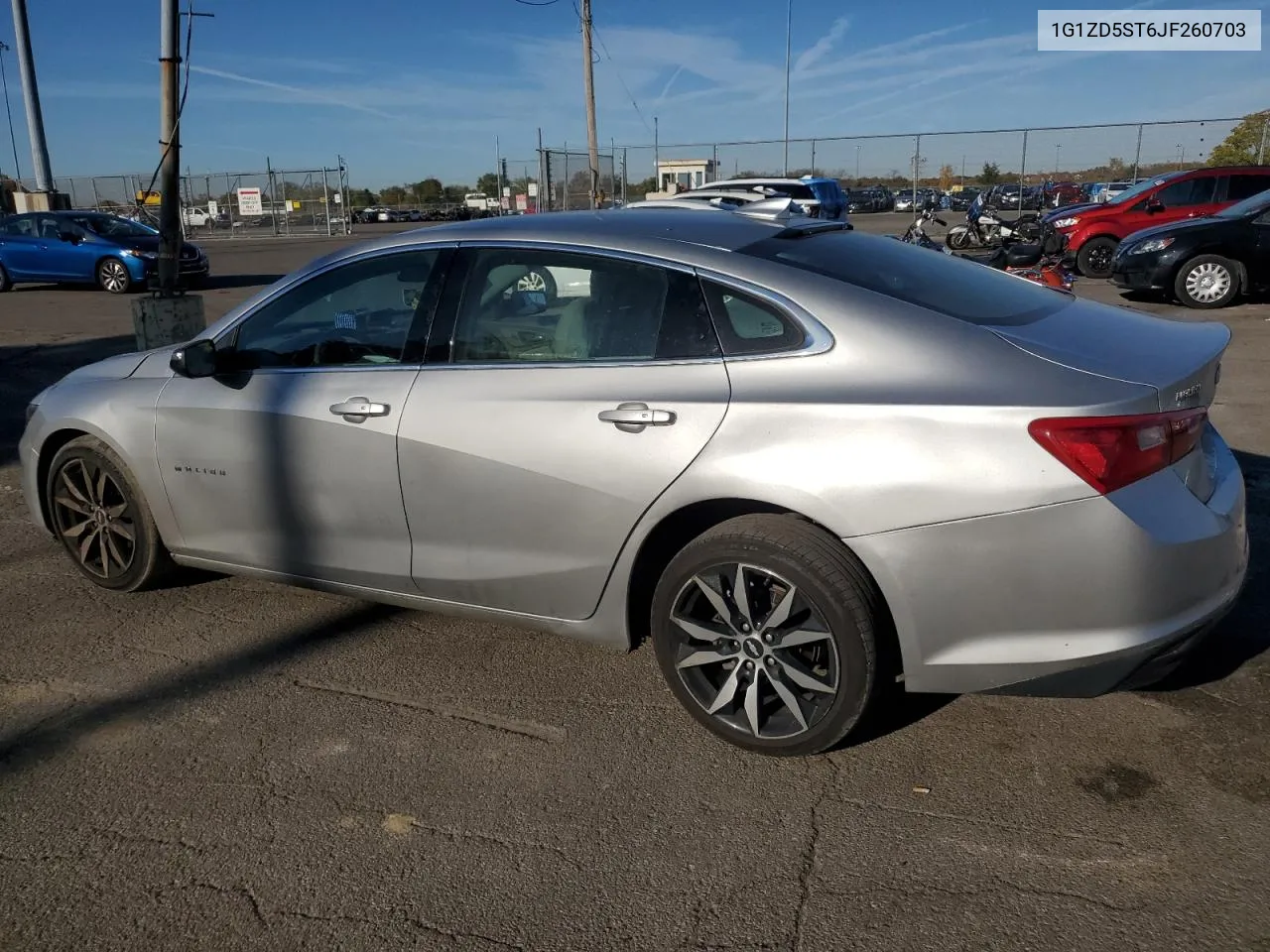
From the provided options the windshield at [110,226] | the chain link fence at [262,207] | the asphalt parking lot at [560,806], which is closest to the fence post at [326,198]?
the chain link fence at [262,207]

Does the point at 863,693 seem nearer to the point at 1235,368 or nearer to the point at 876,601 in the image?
the point at 876,601

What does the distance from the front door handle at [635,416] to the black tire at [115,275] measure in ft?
57.1

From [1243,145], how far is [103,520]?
127 feet

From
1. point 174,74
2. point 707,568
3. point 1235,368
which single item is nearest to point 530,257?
point 707,568

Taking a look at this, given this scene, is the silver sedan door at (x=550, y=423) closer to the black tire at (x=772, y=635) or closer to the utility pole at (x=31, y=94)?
the black tire at (x=772, y=635)

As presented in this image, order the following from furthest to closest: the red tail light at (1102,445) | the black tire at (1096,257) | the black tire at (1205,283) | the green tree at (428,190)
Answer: the green tree at (428,190) < the black tire at (1096,257) < the black tire at (1205,283) < the red tail light at (1102,445)

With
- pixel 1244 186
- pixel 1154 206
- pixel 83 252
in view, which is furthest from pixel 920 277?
pixel 83 252

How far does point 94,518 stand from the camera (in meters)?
4.45

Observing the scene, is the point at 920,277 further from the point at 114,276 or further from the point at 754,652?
the point at 114,276

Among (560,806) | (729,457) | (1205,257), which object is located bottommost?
(560,806)

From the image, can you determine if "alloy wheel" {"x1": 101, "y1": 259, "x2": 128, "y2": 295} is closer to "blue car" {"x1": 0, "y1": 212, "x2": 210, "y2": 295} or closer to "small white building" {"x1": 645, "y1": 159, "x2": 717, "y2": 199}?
"blue car" {"x1": 0, "y1": 212, "x2": 210, "y2": 295}

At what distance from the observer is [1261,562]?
14.7 feet

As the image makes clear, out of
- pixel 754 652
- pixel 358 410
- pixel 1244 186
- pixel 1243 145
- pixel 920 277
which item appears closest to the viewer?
pixel 754 652

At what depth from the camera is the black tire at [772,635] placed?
2.87 metres
